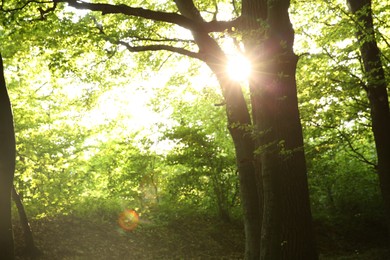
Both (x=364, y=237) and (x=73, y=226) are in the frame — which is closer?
(x=73, y=226)

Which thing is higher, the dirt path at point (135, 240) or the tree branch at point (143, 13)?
the tree branch at point (143, 13)

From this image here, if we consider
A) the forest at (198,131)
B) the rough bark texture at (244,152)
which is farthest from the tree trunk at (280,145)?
the rough bark texture at (244,152)

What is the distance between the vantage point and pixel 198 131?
1369 centimetres

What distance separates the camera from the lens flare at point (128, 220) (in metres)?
14.9

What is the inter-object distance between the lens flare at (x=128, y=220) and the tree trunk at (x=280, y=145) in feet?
34.9

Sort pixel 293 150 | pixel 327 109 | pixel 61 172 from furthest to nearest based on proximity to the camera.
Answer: pixel 61 172, pixel 327 109, pixel 293 150

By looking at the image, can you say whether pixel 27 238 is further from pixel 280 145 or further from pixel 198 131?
pixel 280 145

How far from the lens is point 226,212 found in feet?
49.9

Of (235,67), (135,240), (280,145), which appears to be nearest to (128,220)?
(135,240)

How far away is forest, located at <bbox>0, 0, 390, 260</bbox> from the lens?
16.6 ft

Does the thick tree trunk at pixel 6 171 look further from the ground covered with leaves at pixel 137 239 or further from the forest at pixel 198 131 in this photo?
the ground covered with leaves at pixel 137 239

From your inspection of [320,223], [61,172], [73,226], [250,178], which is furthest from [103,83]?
[320,223]

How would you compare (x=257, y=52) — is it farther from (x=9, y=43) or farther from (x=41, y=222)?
(x=41, y=222)

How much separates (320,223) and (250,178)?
9.42 metres
